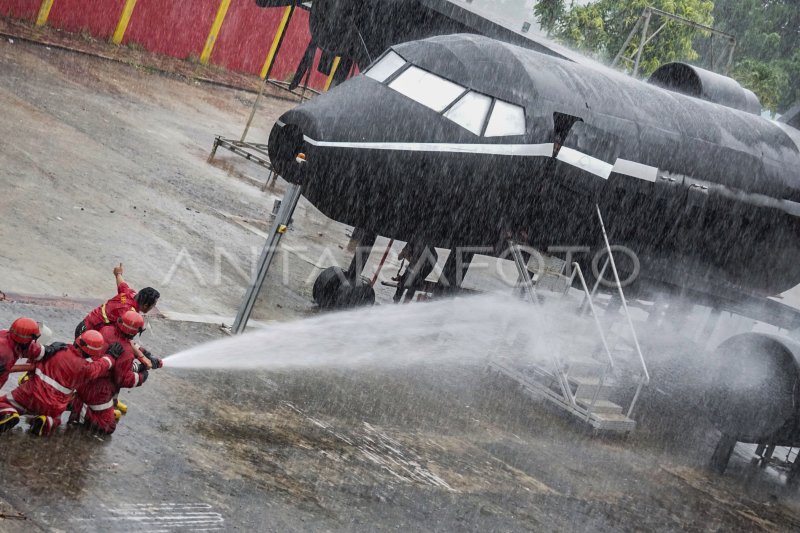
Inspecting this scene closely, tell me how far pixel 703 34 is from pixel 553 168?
34284 mm

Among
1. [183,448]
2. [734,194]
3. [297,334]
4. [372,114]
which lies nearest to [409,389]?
[297,334]

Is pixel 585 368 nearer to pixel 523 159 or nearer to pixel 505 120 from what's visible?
pixel 523 159

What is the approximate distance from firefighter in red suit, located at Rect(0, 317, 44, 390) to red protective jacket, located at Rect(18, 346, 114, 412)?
18 cm

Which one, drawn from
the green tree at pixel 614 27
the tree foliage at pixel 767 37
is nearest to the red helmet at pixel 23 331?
the green tree at pixel 614 27

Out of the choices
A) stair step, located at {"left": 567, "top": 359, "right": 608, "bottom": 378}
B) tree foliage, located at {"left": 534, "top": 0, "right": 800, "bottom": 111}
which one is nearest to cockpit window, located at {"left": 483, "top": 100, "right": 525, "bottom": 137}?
stair step, located at {"left": 567, "top": 359, "right": 608, "bottom": 378}

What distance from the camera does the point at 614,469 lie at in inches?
481

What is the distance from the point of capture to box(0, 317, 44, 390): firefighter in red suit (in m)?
7.39

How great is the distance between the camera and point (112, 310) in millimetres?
8602

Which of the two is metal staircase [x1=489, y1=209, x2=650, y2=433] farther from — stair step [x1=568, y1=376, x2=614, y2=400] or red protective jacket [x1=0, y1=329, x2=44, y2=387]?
red protective jacket [x1=0, y1=329, x2=44, y2=387]

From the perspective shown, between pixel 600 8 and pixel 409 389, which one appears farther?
pixel 600 8

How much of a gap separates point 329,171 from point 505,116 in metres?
2.39

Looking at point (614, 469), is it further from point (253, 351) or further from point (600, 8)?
point (600, 8)

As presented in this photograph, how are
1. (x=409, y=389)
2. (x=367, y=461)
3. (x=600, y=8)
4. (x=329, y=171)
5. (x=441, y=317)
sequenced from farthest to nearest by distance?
1. (x=600, y=8)
2. (x=441, y=317)
3. (x=409, y=389)
4. (x=329, y=171)
5. (x=367, y=461)

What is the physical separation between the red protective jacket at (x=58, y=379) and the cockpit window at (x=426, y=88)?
234 inches
